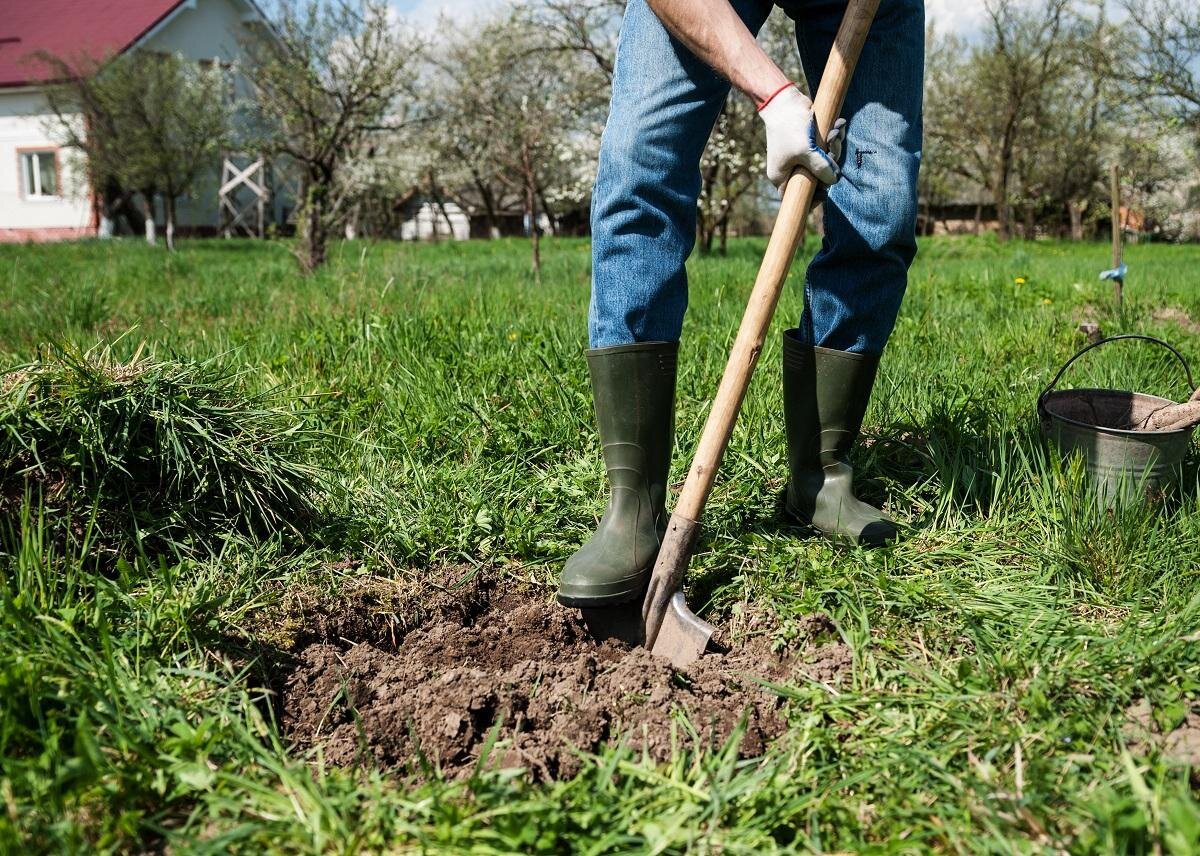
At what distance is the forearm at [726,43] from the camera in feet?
5.87

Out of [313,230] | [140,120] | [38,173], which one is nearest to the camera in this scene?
[313,230]

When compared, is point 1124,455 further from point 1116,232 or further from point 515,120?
point 515,120

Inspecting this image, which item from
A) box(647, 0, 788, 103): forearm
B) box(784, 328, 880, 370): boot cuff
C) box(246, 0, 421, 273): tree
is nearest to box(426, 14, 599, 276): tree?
box(246, 0, 421, 273): tree

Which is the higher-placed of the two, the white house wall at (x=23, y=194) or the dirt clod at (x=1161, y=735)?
the white house wall at (x=23, y=194)

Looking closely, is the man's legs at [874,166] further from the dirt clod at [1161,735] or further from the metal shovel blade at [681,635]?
the dirt clod at [1161,735]

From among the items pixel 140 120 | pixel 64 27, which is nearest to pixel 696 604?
pixel 140 120

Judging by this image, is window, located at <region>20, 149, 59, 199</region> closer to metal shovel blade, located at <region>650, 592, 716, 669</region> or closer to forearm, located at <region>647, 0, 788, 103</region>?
forearm, located at <region>647, 0, 788, 103</region>

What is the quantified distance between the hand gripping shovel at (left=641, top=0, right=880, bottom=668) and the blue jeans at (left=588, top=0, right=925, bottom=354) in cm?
23

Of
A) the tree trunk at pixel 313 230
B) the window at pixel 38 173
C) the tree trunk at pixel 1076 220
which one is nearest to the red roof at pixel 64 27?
the window at pixel 38 173

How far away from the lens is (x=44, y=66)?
71.0 ft

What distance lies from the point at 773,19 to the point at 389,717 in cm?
1542

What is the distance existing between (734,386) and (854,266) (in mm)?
574

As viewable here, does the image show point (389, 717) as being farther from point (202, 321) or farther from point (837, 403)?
point (202, 321)

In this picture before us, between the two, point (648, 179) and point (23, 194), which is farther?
point (23, 194)
